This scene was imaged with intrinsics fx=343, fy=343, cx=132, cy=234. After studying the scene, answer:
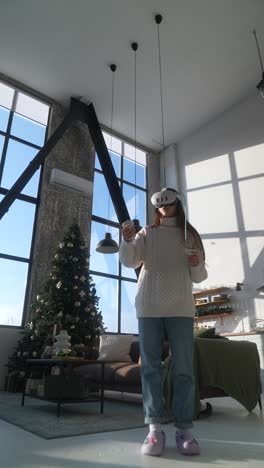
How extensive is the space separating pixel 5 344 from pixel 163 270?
4.43 metres

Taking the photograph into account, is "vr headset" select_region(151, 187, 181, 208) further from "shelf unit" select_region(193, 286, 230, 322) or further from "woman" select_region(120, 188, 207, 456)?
"shelf unit" select_region(193, 286, 230, 322)

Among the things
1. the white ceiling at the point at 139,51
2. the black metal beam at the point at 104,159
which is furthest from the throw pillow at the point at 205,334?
the white ceiling at the point at 139,51

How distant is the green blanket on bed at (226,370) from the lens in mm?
2742

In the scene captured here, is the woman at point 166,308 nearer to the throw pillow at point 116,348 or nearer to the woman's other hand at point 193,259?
the woman's other hand at point 193,259

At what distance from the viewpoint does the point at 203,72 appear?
22.1ft

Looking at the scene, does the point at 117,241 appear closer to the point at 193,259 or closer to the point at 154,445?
the point at 193,259

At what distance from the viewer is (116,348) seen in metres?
4.35

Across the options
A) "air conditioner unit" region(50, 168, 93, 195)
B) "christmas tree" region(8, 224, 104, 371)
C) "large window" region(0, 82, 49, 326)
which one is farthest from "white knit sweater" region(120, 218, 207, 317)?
"air conditioner unit" region(50, 168, 93, 195)

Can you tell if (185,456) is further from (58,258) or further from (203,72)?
(203,72)

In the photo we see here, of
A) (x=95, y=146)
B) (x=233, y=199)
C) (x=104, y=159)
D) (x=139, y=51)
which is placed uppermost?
(x=139, y=51)

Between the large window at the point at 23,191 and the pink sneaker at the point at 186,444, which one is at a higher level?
the large window at the point at 23,191

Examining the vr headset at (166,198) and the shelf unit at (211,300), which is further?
the shelf unit at (211,300)

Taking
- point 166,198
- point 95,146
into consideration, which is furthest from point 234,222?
point 166,198

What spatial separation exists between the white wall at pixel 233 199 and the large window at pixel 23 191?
3.58 meters
